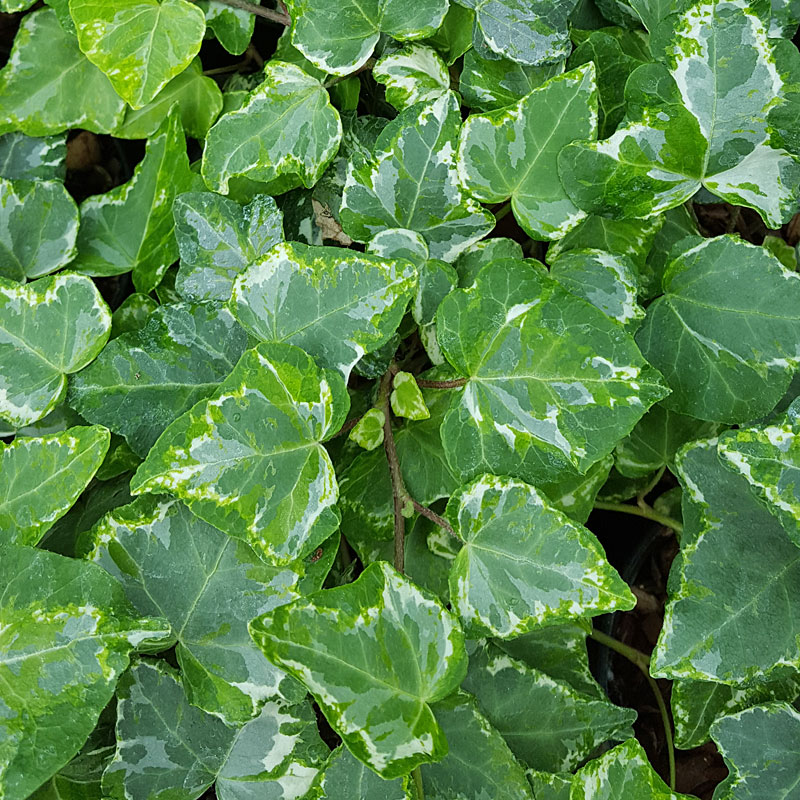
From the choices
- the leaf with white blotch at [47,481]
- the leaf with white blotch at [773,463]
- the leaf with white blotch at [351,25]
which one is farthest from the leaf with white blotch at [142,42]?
the leaf with white blotch at [773,463]

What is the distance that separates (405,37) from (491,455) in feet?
1.45

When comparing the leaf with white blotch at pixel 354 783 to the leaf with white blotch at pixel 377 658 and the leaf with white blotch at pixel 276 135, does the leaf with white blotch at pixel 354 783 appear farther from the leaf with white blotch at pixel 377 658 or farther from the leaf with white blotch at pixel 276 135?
the leaf with white blotch at pixel 276 135

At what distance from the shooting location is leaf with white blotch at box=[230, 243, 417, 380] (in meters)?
0.71

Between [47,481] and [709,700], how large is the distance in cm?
69

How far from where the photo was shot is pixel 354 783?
27.5 inches

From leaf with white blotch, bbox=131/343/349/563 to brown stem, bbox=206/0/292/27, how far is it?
1.54ft

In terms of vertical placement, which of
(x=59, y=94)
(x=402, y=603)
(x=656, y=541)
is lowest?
(x=656, y=541)

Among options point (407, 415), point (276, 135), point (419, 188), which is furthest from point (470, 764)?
point (276, 135)

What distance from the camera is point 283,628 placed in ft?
2.01

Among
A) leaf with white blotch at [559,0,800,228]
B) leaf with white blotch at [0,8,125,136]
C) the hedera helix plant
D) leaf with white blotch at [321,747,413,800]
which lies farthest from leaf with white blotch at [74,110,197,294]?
leaf with white blotch at [321,747,413,800]

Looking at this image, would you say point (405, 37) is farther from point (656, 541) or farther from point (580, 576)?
point (656, 541)

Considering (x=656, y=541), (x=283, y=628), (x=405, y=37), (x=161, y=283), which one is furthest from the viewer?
(x=656, y=541)

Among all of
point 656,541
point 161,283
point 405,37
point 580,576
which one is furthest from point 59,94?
point 656,541

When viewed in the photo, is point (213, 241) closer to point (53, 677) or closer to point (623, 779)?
point (53, 677)
